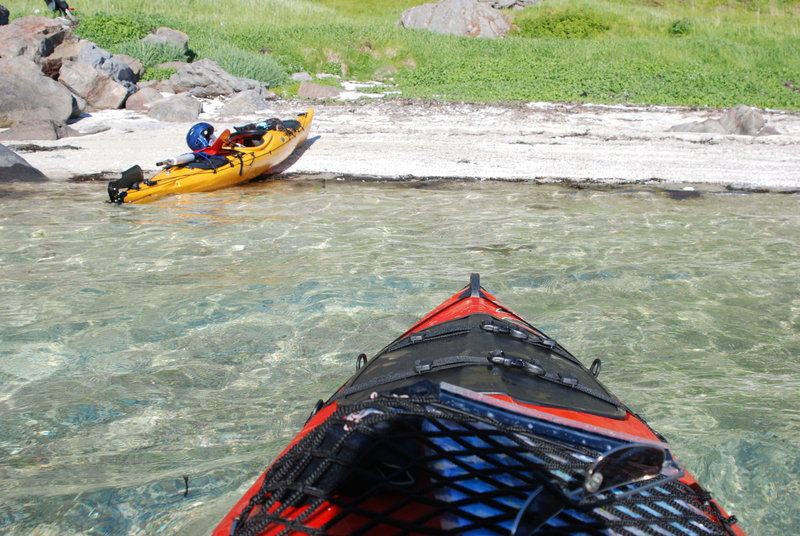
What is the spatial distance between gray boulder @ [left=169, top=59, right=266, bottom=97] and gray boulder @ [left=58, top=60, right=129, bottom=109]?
133 cm

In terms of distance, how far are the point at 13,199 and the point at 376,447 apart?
8579 millimetres

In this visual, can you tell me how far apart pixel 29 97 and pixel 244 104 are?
12.4 feet

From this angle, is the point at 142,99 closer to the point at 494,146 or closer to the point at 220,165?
the point at 220,165

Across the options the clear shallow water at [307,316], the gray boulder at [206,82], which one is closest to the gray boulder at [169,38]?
the gray boulder at [206,82]

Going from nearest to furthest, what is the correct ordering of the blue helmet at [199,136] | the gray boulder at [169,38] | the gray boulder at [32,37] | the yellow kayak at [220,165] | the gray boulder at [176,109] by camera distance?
the yellow kayak at [220,165], the blue helmet at [199,136], the gray boulder at [176,109], the gray boulder at [32,37], the gray boulder at [169,38]

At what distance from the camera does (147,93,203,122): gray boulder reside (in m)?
12.3

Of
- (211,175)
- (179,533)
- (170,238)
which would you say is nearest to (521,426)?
(179,533)

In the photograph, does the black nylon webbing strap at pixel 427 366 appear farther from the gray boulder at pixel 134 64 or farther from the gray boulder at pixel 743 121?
the gray boulder at pixel 134 64

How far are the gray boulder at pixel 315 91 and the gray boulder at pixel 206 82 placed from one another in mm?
962

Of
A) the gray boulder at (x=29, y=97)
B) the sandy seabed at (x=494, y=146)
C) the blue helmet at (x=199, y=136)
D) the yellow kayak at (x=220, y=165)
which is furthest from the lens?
the gray boulder at (x=29, y=97)

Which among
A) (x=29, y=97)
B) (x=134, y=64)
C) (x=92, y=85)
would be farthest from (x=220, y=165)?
(x=134, y=64)

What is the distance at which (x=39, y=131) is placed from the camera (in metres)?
11.0

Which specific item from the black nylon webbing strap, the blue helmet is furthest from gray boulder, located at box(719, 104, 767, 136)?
the black nylon webbing strap

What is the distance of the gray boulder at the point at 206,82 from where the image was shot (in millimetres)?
14125
